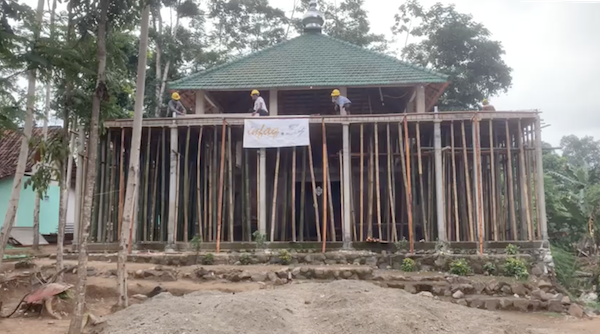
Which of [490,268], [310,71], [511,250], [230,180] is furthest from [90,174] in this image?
[310,71]

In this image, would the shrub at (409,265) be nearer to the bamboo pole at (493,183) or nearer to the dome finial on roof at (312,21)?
the bamboo pole at (493,183)

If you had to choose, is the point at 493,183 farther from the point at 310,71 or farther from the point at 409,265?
the point at 310,71

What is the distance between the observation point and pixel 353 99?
16578 mm

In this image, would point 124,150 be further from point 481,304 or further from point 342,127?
point 481,304

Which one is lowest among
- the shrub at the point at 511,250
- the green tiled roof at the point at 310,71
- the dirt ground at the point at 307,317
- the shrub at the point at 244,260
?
the dirt ground at the point at 307,317

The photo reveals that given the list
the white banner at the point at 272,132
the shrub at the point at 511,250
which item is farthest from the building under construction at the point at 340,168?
the shrub at the point at 511,250

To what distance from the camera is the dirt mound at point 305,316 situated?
253 inches

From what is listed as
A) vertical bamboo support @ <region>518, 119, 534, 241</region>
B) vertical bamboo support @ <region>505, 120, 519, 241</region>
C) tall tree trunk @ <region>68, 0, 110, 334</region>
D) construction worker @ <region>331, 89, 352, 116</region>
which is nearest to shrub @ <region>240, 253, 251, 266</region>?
construction worker @ <region>331, 89, 352, 116</region>

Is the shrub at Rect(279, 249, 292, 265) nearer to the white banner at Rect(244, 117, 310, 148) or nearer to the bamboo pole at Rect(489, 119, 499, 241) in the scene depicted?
the white banner at Rect(244, 117, 310, 148)

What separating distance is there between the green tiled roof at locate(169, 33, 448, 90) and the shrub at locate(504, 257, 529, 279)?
5650 mm

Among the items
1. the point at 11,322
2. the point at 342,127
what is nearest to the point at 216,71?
the point at 342,127

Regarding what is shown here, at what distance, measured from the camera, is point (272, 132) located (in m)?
12.9

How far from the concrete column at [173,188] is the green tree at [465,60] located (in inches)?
627

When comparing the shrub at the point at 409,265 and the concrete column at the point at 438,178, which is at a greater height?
the concrete column at the point at 438,178
